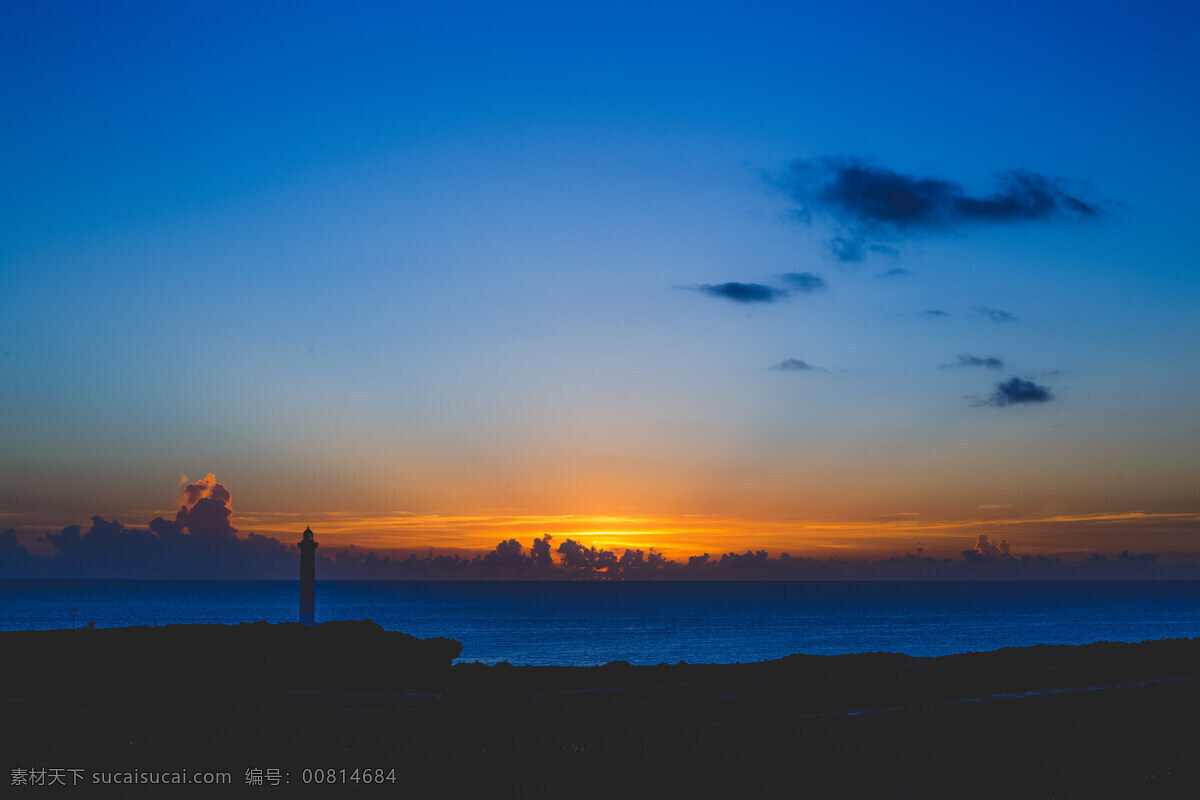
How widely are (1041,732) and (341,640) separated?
1342 inches

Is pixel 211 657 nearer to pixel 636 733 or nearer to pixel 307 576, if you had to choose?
pixel 307 576

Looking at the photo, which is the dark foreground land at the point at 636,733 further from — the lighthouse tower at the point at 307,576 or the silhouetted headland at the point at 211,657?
the lighthouse tower at the point at 307,576

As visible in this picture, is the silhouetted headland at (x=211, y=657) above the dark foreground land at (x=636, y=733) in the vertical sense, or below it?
below

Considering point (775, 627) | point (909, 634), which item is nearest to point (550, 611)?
point (775, 627)

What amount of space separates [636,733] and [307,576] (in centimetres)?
4045

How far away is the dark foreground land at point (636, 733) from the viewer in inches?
541

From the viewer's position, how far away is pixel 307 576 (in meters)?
54.5

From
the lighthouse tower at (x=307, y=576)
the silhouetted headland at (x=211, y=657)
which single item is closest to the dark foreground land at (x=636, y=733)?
the silhouetted headland at (x=211, y=657)

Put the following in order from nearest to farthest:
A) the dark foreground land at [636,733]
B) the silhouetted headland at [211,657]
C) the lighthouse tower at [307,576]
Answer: the dark foreground land at [636,733]
the silhouetted headland at [211,657]
the lighthouse tower at [307,576]

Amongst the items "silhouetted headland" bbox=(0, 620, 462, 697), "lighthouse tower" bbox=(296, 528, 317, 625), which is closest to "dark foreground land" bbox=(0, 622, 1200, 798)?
"silhouetted headland" bbox=(0, 620, 462, 697)

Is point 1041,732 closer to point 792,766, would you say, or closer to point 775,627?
point 792,766

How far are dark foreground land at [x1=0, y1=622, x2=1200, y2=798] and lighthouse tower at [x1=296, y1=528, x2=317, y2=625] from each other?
25.5m

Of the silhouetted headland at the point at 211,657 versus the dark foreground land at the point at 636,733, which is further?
the silhouetted headland at the point at 211,657

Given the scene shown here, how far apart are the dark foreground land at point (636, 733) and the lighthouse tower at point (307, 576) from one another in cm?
2549
